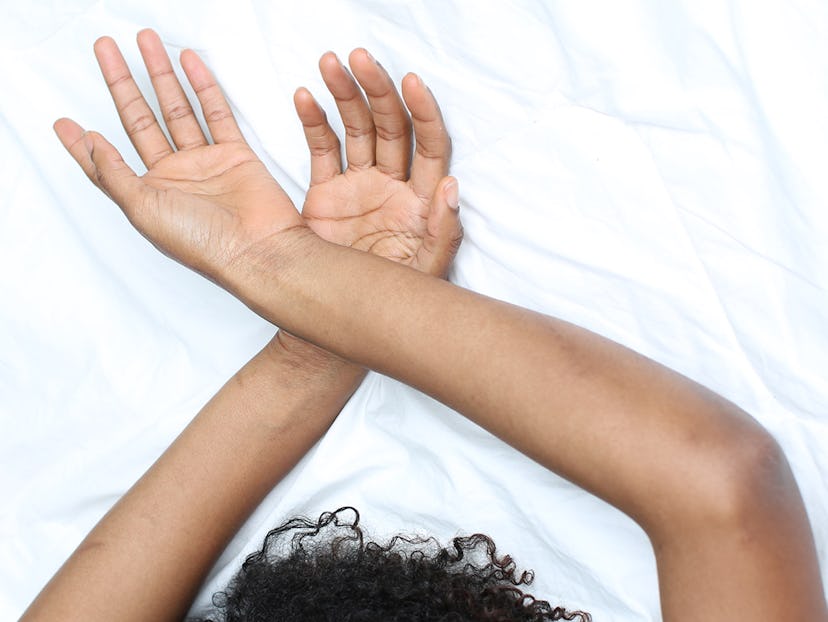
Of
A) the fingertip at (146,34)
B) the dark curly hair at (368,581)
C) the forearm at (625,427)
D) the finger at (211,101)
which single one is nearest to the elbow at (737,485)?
the forearm at (625,427)

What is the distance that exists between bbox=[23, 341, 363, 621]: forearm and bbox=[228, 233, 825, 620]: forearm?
0.58 ft

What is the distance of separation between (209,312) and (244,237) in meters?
0.20

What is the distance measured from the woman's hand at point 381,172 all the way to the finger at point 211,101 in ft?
0.34

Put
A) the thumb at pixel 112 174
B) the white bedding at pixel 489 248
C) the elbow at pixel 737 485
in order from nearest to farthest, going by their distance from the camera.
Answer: the elbow at pixel 737 485 → the white bedding at pixel 489 248 → the thumb at pixel 112 174

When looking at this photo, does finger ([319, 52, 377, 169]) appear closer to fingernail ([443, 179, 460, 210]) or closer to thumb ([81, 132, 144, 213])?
fingernail ([443, 179, 460, 210])

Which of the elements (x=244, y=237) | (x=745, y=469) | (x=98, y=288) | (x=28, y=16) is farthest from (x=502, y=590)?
(x=28, y=16)

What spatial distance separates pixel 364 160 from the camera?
0.97 meters

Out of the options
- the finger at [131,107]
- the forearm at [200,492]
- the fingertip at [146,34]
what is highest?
the fingertip at [146,34]

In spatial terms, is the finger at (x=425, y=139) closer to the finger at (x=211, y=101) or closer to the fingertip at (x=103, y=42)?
the finger at (x=211, y=101)

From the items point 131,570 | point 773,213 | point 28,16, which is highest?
point 773,213

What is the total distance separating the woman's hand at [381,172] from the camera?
0.89 meters

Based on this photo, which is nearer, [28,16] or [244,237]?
[244,237]

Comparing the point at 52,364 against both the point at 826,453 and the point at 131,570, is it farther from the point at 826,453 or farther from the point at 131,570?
the point at 826,453

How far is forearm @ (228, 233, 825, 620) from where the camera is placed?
0.71m
